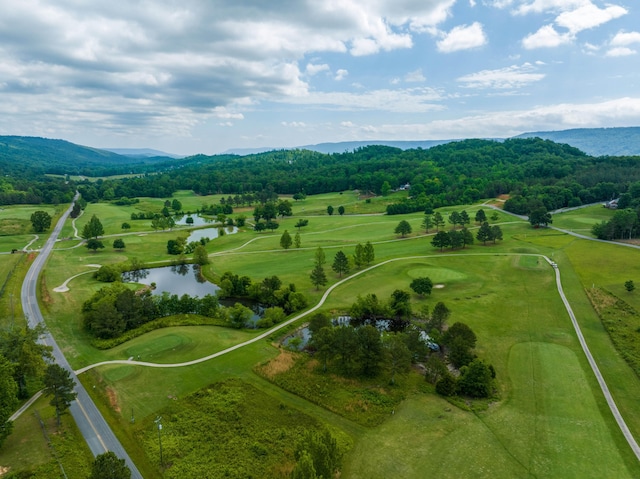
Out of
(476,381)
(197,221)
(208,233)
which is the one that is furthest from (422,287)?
(197,221)

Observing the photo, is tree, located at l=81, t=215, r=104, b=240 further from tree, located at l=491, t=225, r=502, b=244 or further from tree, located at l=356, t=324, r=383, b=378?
tree, located at l=491, t=225, r=502, b=244

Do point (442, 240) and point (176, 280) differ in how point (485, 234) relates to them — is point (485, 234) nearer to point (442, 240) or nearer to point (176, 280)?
point (442, 240)

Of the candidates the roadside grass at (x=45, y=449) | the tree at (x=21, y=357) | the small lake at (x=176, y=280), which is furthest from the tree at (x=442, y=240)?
the tree at (x=21, y=357)

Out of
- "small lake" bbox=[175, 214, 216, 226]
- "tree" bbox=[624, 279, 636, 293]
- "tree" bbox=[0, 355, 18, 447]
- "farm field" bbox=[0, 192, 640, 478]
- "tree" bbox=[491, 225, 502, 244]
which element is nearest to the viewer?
"farm field" bbox=[0, 192, 640, 478]

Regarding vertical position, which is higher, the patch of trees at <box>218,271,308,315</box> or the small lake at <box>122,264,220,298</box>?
the patch of trees at <box>218,271,308,315</box>

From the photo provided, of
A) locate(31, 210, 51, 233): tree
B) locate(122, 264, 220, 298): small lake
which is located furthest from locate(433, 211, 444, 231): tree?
locate(31, 210, 51, 233): tree

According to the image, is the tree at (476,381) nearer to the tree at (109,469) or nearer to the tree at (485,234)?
the tree at (109,469)

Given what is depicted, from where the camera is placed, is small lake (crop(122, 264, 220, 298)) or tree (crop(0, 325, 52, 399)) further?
small lake (crop(122, 264, 220, 298))
